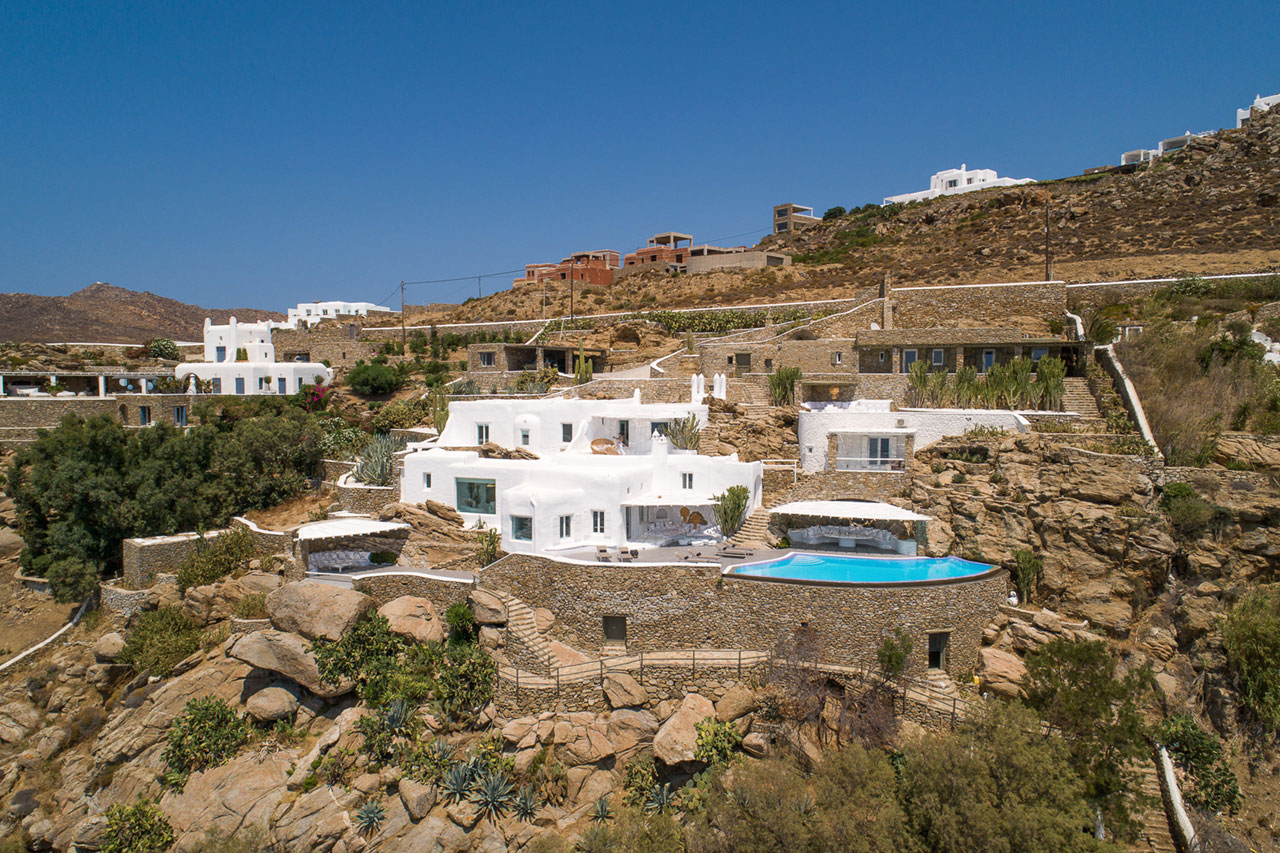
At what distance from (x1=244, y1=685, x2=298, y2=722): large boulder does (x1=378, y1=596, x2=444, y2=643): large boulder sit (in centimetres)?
310

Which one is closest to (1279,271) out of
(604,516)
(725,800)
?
(604,516)

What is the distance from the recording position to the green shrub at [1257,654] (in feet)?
52.1

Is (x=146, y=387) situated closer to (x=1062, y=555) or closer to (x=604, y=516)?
(x=604, y=516)

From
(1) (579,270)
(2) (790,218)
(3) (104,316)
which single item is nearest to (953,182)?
(2) (790,218)

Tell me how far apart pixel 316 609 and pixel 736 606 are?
1128cm

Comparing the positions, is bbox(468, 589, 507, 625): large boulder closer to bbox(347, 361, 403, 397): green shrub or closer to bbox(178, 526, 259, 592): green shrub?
bbox(178, 526, 259, 592): green shrub

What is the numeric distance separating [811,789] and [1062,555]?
31.0 feet

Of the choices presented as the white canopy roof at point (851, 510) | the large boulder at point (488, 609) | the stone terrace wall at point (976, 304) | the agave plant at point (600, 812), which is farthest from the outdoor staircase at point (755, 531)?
the stone terrace wall at point (976, 304)

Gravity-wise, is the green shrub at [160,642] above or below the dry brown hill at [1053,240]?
below

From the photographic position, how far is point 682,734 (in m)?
16.9

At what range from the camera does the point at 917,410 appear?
996 inches

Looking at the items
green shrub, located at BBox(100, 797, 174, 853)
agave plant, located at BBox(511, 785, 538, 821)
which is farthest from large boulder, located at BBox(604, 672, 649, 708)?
green shrub, located at BBox(100, 797, 174, 853)

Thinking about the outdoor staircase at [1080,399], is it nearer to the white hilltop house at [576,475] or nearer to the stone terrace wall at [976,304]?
the stone terrace wall at [976,304]

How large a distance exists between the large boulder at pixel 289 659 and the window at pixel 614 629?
6821mm
